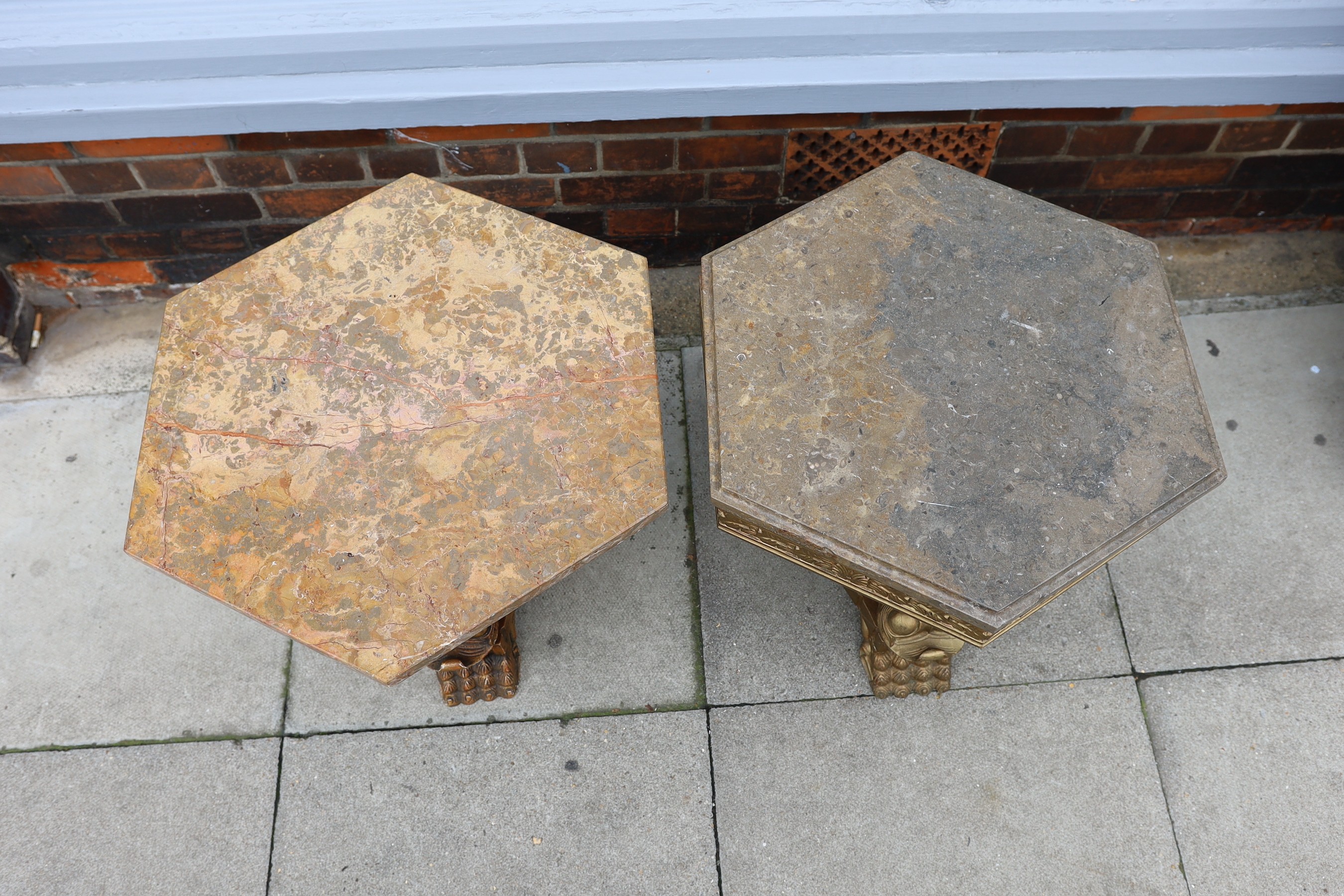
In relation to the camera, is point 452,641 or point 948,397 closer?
point 452,641

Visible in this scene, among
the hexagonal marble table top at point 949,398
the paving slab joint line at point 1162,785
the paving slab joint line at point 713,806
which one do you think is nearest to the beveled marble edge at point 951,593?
the hexagonal marble table top at point 949,398

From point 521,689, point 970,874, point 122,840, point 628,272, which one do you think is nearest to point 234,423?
point 628,272

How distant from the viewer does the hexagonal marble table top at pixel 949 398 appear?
5.30 ft

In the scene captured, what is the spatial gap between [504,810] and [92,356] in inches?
81.2

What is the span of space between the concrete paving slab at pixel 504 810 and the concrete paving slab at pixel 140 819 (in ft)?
0.30

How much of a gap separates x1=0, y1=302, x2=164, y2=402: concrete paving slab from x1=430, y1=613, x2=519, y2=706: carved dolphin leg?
1.49m

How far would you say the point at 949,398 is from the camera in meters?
1.73

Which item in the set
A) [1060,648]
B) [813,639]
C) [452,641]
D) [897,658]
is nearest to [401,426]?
[452,641]

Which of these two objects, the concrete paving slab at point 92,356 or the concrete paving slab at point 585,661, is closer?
A: the concrete paving slab at point 585,661

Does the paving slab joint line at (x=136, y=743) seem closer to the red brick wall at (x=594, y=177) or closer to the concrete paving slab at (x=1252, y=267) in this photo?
the red brick wall at (x=594, y=177)

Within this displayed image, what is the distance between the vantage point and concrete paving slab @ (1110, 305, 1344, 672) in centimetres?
239

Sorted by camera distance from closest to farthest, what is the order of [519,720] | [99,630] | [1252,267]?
1. [519,720]
2. [99,630]
3. [1252,267]

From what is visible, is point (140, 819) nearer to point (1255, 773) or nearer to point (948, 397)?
point (948, 397)

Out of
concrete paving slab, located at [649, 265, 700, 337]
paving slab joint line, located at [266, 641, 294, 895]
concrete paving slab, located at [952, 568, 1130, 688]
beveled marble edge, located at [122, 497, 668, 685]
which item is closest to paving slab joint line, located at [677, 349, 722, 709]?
concrete paving slab, located at [649, 265, 700, 337]
